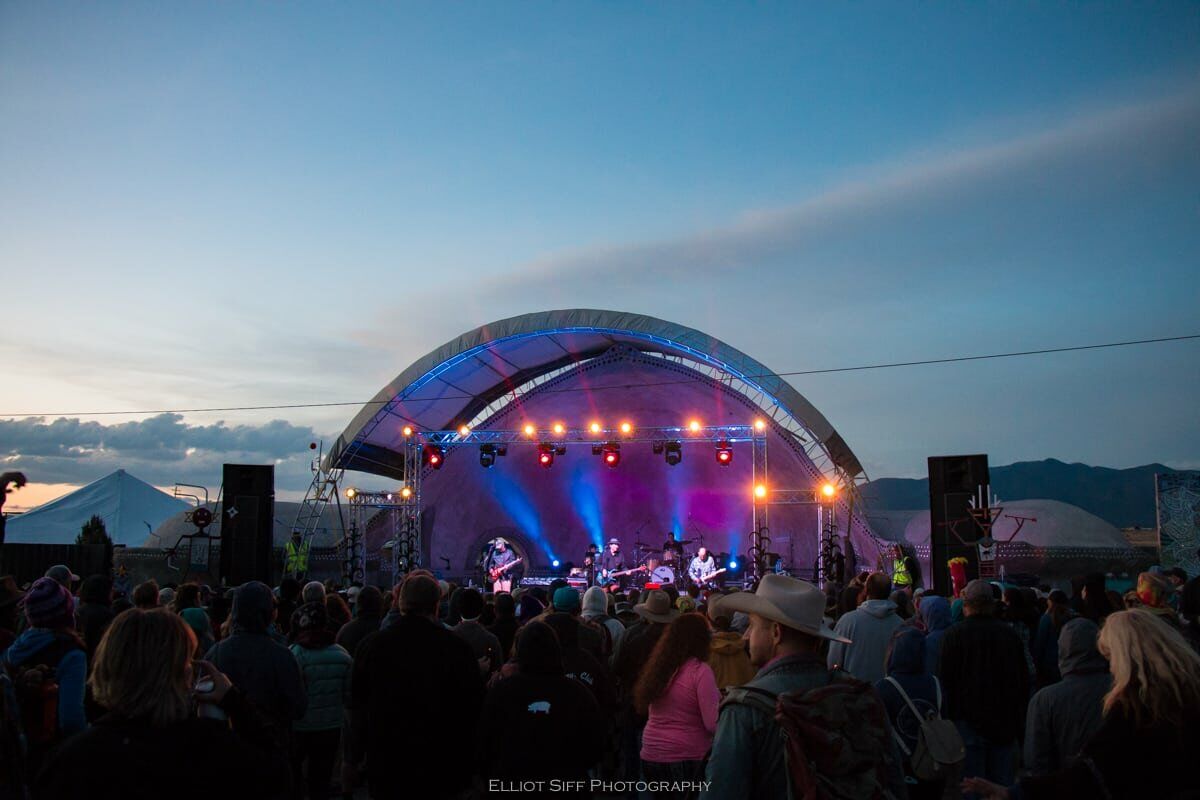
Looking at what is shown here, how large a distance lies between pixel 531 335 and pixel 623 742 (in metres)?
19.0

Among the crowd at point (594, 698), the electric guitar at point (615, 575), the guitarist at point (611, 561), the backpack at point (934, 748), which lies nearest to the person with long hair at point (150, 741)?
the crowd at point (594, 698)

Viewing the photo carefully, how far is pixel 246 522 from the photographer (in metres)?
16.9

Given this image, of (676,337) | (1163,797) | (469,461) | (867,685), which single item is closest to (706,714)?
(867,685)

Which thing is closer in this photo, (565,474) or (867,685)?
(867,685)

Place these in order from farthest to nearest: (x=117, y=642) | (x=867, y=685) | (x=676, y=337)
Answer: (x=676, y=337), (x=867, y=685), (x=117, y=642)

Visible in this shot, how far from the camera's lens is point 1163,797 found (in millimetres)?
2645

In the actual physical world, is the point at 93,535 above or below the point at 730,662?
below

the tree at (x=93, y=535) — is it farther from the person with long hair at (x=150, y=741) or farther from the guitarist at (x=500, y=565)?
the person with long hair at (x=150, y=741)

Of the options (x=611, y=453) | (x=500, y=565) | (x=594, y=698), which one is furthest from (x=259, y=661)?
(x=500, y=565)

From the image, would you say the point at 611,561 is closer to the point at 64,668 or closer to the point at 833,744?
the point at 64,668

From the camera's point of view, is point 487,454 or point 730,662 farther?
point 487,454

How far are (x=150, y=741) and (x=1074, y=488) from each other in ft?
295

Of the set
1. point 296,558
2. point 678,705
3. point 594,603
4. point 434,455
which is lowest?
point 296,558

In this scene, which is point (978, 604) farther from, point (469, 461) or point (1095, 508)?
point (1095, 508)
